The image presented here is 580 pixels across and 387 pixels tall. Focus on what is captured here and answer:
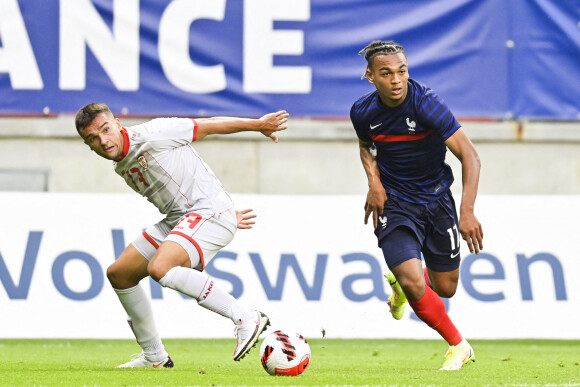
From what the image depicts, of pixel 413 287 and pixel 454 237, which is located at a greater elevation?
pixel 454 237

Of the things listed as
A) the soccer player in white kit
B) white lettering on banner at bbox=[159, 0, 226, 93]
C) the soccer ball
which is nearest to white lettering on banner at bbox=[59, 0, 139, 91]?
white lettering on banner at bbox=[159, 0, 226, 93]

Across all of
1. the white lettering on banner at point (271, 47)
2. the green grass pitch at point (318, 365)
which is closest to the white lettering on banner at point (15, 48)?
the white lettering on banner at point (271, 47)

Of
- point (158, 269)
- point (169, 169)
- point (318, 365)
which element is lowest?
point (318, 365)

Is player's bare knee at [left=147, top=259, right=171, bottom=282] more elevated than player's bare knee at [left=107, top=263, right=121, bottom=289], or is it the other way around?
player's bare knee at [left=147, top=259, right=171, bottom=282]

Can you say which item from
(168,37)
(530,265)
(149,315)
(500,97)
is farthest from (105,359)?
(500,97)

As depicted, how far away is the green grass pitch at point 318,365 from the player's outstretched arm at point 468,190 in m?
0.81

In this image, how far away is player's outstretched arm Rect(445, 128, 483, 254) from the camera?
263 inches

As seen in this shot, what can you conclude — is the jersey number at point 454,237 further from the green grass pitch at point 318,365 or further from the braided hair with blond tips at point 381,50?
the braided hair with blond tips at point 381,50

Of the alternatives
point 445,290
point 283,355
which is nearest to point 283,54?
point 445,290

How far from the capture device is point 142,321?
7.26m

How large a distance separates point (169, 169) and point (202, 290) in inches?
33.4

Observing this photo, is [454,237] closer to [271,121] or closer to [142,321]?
[271,121]

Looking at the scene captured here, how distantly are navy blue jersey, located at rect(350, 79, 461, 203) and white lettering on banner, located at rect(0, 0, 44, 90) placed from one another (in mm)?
6034

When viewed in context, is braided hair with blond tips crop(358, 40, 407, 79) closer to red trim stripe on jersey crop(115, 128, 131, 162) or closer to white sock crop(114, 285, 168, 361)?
red trim stripe on jersey crop(115, 128, 131, 162)
